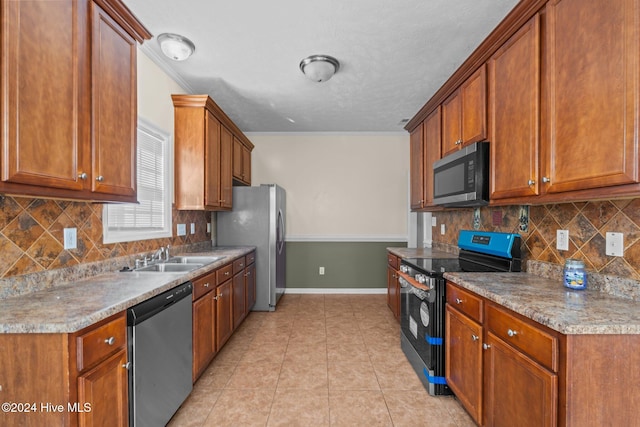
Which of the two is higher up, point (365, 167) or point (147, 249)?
point (365, 167)

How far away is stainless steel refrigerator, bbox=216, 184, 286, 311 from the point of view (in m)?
3.98

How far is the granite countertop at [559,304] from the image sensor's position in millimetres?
1110

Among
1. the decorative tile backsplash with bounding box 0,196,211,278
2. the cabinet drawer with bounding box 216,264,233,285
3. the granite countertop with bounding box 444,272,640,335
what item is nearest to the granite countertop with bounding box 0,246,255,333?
the decorative tile backsplash with bounding box 0,196,211,278

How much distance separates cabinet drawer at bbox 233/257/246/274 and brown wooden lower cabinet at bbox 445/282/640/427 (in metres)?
2.25

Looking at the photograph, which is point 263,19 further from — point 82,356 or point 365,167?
point 365,167

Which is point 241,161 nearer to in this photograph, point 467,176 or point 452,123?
point 452,123

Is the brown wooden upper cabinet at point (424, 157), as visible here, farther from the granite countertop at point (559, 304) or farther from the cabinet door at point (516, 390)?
the cabinet door at point (516, 390)

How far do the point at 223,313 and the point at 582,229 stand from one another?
2700 mm

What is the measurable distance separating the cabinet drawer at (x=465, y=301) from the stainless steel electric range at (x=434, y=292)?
92 millimetres

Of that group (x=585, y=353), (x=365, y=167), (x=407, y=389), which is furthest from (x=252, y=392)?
(x=365, y=167)

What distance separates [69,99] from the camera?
140 centimetres

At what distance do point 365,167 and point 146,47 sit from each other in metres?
3.34

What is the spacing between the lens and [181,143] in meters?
3.09

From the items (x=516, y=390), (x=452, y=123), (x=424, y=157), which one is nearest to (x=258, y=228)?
(x=424, y=157)
